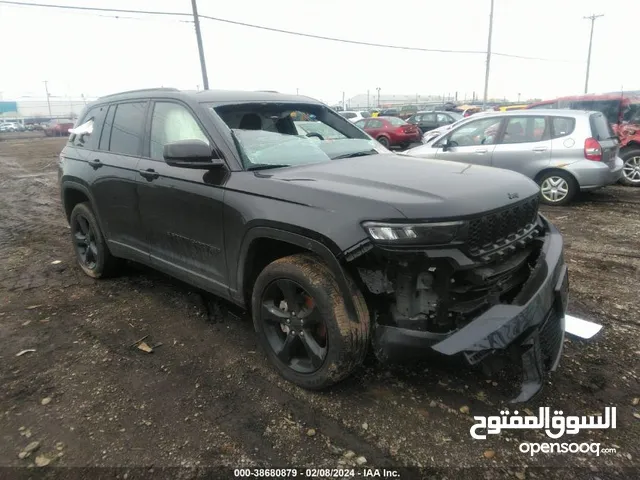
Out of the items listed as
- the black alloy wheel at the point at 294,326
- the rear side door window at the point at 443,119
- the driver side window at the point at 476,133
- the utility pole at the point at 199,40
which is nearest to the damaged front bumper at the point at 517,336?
the black alloy wheel at the point at 294,326

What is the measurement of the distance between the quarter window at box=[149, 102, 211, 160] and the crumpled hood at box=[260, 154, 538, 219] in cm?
77

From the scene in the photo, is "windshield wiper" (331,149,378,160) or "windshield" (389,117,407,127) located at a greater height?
"windshield wiper" (331,149,378,160)

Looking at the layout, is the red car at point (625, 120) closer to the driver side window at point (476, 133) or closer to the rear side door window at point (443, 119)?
the driver side window at point (476, 133)

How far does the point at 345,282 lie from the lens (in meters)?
2.40

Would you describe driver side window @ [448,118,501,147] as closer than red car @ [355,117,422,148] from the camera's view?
Yes

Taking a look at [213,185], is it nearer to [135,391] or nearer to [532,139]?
[135,391]

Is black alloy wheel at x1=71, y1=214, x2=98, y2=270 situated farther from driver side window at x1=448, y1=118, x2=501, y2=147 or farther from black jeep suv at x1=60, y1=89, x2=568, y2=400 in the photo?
driver side window at x1=448, y1=118, x2=501, y2=147

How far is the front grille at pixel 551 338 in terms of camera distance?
2.49 metres

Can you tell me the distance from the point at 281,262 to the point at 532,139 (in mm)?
6645

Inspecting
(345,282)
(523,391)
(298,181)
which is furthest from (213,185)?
(523,391)

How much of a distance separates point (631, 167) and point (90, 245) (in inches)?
394

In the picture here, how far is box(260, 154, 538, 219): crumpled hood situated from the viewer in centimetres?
227

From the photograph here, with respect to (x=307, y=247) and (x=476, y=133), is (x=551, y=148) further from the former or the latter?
(x=307, y=247)

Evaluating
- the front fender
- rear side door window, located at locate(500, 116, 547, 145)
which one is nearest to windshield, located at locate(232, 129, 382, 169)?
the front fender
